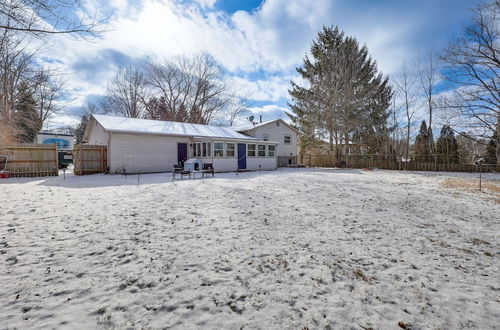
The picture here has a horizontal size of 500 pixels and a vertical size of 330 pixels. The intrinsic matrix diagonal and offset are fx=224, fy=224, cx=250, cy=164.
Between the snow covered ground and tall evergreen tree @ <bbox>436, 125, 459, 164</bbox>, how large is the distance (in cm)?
1719

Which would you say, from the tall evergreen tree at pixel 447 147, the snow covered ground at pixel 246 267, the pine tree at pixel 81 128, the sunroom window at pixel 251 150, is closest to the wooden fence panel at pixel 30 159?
the snow covered ground at pixel 246 267

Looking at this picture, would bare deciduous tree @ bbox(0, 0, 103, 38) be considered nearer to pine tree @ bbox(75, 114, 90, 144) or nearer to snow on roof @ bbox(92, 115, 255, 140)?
snow on roof @ bbox(92, 115, 255, 140)

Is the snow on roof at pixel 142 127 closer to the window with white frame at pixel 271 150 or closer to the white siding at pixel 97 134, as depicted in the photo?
the white siding at pixel 97 134

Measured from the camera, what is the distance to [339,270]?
292cm

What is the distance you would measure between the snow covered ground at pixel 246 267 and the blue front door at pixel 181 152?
37.7ft

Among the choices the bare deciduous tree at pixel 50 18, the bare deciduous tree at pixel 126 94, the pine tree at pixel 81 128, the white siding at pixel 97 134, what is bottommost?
the white siding at pixel 97 134

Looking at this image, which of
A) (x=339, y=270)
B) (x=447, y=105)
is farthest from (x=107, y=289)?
(x=447, y=105)

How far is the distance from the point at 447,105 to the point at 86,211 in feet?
74.0

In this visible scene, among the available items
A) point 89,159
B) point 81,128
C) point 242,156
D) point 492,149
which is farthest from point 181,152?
point 81,128

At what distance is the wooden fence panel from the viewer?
38.5 ft

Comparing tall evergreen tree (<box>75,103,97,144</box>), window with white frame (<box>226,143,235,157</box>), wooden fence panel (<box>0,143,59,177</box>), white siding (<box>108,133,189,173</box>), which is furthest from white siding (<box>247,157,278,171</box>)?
tall evergreen tree (<box>75,103,97,144</box>)

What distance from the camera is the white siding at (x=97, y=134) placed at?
15742mm

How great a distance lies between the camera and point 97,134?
680 inches

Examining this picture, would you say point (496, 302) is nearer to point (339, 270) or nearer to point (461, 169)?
point (339, 270)
